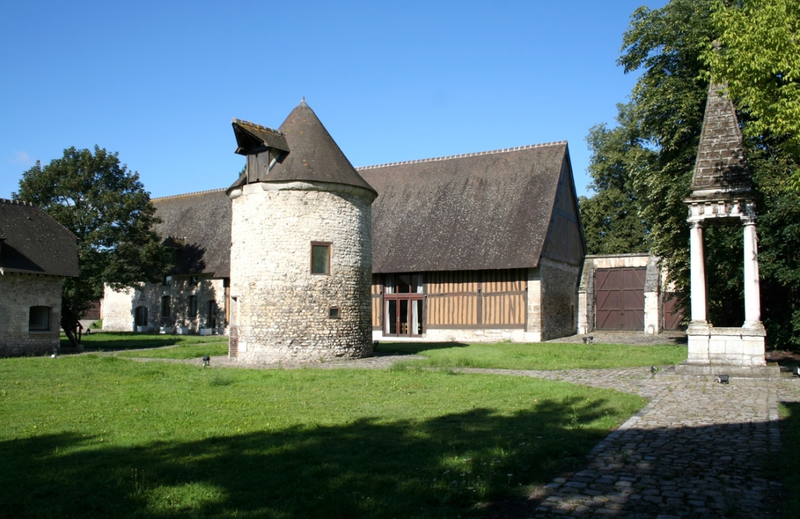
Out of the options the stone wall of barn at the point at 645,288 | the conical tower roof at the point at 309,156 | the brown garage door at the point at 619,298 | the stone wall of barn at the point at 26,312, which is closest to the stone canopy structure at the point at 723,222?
the conical tower roof at the point at 309,156

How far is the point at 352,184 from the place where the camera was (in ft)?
55.0

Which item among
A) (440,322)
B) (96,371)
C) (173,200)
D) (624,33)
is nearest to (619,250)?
(440,322)

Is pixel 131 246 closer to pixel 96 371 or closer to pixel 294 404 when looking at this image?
pixel 96 371

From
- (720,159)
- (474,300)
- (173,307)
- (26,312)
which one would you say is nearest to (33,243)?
(26,312)

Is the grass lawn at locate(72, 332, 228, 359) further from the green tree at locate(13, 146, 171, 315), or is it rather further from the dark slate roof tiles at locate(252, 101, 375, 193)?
the dark slate roof tiles at locate(252, 101, 375, 193)

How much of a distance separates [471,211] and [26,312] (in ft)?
54.6

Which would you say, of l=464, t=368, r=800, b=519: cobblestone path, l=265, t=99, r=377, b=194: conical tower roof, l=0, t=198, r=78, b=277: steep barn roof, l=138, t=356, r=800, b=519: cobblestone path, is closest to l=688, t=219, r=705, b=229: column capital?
l=138, t=356, r=800, b=519: cobblestone path

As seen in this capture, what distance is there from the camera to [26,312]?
1948 centimetres

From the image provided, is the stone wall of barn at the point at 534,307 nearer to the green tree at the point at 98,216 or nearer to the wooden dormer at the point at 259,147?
the wooden dormer at the point at 259,147

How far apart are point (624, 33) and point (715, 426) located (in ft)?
52.4

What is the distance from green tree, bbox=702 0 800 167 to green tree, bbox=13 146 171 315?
1003 inches

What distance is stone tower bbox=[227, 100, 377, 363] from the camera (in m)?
16.2

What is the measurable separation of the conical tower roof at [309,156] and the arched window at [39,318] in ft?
31.0

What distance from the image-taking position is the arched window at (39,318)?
66.2 ft
